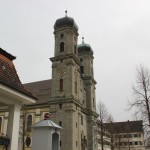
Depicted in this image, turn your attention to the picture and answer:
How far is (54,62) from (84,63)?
11593 mm

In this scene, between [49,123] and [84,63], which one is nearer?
[49,123]

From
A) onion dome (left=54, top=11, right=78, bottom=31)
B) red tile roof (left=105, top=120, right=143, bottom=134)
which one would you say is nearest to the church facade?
onion dome (left=54, top=11, right=78, bottom=31)

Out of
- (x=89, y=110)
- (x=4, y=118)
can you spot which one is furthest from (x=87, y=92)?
(x=4, y=118)

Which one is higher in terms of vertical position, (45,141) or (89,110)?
(89,110)

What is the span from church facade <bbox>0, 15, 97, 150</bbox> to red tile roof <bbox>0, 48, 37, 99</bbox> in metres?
29.3

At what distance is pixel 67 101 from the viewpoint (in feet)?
127

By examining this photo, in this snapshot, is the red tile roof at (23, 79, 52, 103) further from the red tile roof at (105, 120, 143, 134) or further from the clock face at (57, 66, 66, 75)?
the red tile roof at (105, 120, 143, 134)

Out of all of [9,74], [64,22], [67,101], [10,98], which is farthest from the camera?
[64,22]

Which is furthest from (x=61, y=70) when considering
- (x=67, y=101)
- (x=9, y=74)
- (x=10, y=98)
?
(x=10, y=98)

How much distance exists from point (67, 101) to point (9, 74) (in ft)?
104

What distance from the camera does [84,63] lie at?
174ft

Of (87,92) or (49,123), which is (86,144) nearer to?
(87,92)

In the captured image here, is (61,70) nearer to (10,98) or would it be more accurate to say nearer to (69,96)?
(69,96)

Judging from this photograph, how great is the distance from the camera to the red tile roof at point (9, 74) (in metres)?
6.82
